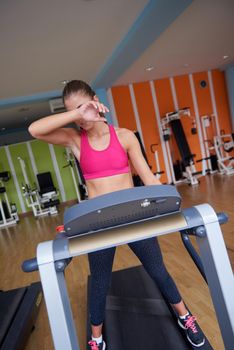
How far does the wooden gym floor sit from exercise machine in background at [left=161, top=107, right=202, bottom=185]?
69cm

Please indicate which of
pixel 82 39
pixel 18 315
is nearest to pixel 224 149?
pixel 82 39

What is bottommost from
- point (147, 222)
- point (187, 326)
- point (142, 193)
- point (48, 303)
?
point (187, 326)

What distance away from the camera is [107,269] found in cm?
117

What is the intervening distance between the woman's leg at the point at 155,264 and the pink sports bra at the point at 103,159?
35 cm

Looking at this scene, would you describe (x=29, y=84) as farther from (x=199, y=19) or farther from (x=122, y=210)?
(x=122, y=210)

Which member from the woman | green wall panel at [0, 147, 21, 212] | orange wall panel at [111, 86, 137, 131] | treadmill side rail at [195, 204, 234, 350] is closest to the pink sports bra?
the woman

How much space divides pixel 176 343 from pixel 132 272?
90cm

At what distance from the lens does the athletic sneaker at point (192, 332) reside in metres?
1.26

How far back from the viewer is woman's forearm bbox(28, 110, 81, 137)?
0.90 m

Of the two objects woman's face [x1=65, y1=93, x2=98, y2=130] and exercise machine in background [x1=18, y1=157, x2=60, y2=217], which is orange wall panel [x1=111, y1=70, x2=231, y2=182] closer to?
exercise machine in background [x1=18, y1=157, x2=60, y2=217]

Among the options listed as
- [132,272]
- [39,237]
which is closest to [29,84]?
[39,237]

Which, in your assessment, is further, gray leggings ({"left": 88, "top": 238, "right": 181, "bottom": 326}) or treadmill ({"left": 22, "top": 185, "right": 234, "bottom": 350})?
gray leggings ({"left": 88, "top": 238, "right": 181, "bottom": 326})

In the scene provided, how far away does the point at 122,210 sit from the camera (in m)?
0.69

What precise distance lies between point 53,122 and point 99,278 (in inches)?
28.3
